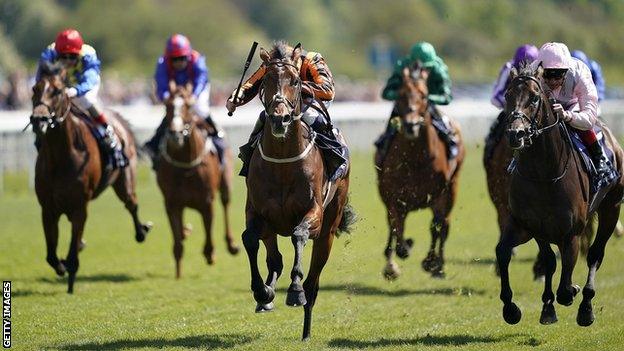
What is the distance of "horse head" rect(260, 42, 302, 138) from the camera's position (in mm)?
7551

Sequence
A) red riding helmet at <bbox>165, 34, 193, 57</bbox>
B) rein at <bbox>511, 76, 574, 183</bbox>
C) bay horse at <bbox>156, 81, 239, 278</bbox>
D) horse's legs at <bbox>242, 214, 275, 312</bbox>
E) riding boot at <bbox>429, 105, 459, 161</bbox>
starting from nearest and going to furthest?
rein at <bbox>511, 76, 574, 183</bbox> → horse's legs at <bbox>242, 214, 275, 312</bbox> → riding boot at <bbox>429, 105, 459, 161</bbox> → bay horse at <bbox>156, 81, 239, 278</bbox> → red riding helmet at <bbox>165, 34, 193, 57</bbox>

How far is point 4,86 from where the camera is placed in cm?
2650

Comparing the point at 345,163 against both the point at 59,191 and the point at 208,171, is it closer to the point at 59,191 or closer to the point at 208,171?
the point at 59,191

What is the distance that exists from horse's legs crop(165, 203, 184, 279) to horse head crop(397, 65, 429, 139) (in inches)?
98.9

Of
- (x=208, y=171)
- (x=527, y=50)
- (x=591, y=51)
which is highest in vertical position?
(x=591, y=51)

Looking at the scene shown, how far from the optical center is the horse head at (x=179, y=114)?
12359 mm

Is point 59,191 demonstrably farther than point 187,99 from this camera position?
No

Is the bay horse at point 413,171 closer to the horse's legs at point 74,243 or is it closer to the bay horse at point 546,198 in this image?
the horse's legs at point 74,243

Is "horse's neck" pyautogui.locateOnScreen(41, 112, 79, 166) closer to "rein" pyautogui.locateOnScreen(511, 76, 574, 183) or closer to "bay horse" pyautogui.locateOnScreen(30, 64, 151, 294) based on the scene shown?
"bay horse" pyautogui.locateOnScreen(30, 64, 151, 294)

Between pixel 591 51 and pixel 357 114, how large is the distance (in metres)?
23.3

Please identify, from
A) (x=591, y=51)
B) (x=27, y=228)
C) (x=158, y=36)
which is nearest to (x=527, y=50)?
(x=27, y=228)

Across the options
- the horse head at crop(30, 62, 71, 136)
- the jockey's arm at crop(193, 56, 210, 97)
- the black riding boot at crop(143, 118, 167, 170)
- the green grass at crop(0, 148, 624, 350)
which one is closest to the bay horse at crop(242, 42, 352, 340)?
the green grass at crop(0, 148, 624, 350)

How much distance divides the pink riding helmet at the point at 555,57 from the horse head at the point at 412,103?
308cm

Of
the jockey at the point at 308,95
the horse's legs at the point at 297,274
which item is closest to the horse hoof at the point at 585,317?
the horse's legs at the point at 297,274
